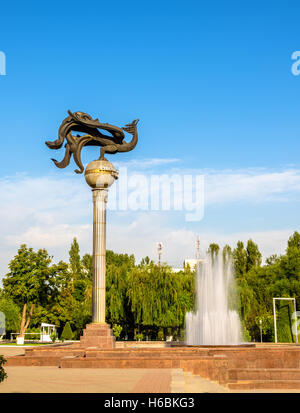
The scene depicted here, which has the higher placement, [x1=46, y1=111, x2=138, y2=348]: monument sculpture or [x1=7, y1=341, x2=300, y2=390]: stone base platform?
[x1=46, y1=111, x2=138, y2=348]: monument sculpture

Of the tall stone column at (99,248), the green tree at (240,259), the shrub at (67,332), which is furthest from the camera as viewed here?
the green tree at (240,259)

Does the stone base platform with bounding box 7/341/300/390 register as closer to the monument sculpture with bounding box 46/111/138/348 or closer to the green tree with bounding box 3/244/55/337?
the monument sculpture with bounding box 46/111/138/348

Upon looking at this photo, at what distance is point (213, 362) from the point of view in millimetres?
13977

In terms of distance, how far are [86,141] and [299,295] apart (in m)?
25.6

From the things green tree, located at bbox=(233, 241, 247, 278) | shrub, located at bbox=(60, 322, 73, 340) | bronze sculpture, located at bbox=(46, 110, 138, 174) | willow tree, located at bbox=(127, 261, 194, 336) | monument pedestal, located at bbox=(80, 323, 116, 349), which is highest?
bronze sculpture, located at bbox=(46, 110, 138, 174)

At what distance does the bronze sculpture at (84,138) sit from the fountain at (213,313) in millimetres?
7671

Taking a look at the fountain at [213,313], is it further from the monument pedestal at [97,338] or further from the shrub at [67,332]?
the shrub at [67,332]

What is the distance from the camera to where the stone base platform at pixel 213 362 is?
12.9 meters

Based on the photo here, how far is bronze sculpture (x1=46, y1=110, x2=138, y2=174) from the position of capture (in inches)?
955

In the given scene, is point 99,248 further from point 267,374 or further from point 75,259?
point 75,259

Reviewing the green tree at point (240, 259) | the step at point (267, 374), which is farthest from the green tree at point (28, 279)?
the step at point (267, 374)

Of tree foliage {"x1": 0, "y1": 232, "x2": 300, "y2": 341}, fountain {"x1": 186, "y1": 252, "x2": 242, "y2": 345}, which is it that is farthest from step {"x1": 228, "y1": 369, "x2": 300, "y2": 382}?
tree foliage {"x1": 0, "y1": 232, "x2": 300, "y2": 341}

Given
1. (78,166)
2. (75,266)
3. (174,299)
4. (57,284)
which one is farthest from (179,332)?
(75,266)
